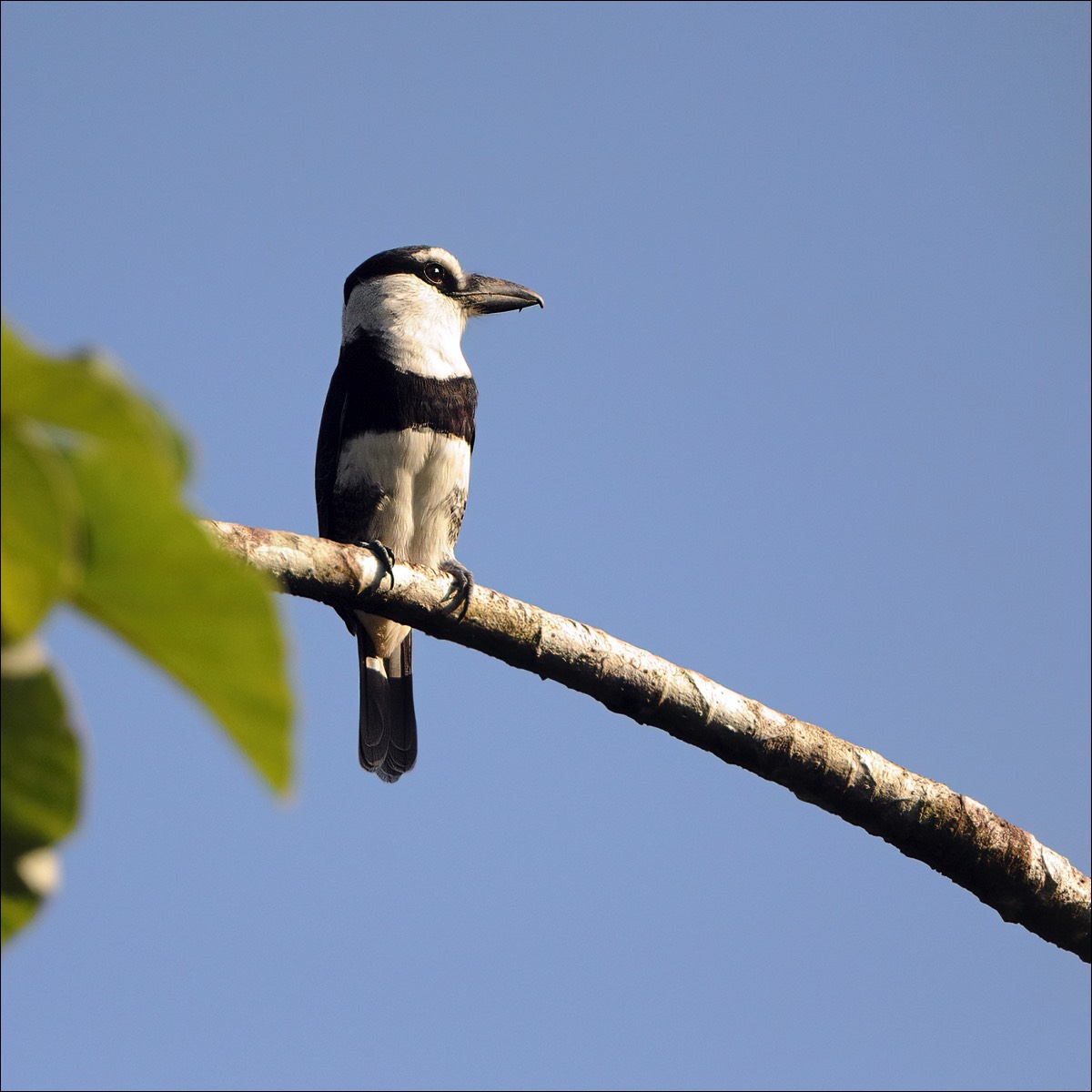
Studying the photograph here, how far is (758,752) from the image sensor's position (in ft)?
7.25

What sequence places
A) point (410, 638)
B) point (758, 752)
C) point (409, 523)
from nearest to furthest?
1. point (758, 752)
2. point (409, 523)
3. point (410, 638)

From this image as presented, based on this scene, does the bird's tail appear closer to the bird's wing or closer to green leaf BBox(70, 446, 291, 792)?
the bird's wing

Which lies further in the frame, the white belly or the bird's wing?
the bird's wing

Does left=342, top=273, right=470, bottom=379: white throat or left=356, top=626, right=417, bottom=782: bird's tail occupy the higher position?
left=342, top=273, right=470, bottom=379: white throat

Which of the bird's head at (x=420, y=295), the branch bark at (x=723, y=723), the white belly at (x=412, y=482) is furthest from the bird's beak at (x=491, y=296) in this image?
the branch bark at (x=723, y=723)

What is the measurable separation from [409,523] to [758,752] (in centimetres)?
212

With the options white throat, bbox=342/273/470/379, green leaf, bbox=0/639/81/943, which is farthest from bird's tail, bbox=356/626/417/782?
green leaf, bbox=0/639/81/943

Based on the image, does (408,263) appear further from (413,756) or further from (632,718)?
(632,718)

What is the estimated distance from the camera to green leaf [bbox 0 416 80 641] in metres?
0.27

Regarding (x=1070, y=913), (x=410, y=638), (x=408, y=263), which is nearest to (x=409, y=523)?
(x=410, y=638)

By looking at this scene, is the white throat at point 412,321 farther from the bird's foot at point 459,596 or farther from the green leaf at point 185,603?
the green leaf at point 185,603

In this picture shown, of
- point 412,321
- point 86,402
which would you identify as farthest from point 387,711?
point 86,402

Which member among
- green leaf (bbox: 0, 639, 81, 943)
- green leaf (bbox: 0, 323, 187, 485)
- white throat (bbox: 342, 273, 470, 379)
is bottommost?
green leaf (bbox: 0, 639, 81, 943)

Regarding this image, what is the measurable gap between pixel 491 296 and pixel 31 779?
15.6 feet
